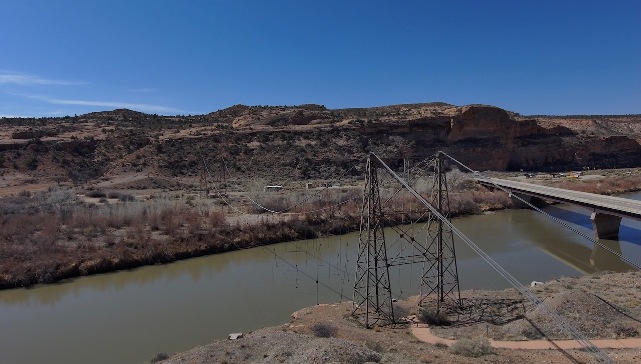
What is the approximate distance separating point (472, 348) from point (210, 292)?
11987 millimetres

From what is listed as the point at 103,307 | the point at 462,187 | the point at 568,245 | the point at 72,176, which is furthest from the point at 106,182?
the point at 568,245

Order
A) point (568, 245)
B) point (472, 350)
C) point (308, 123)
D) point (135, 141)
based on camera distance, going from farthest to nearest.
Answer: point (308, 123) < point (135, 141) < point (568, 245) < point (472, 350)

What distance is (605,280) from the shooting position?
1734 centimetres

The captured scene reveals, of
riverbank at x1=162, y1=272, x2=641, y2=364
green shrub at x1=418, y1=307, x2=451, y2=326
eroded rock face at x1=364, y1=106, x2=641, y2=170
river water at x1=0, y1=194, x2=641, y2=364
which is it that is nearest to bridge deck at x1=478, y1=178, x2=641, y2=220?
river water at x1=0, y1=194, x2=641, y2=364

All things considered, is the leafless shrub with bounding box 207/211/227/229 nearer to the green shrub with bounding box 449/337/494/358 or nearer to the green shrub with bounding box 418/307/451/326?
the green shrub with bounding box 418/307/451/326

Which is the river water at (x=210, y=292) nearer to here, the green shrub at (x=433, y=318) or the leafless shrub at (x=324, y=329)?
the leafless shrub at (x=324, y=329)

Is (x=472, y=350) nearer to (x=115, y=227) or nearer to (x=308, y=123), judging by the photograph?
(x=115, y=227)

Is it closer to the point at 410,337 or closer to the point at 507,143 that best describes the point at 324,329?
the point at 410,337

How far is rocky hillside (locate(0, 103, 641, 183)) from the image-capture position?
167ft

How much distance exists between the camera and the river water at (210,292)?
14.5 m

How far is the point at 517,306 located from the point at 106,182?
140ft

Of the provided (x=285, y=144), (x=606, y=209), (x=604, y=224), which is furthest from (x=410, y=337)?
(x=285, y=144)

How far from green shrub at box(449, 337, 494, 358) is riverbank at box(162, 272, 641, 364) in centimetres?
2

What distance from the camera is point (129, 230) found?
86.8ft
